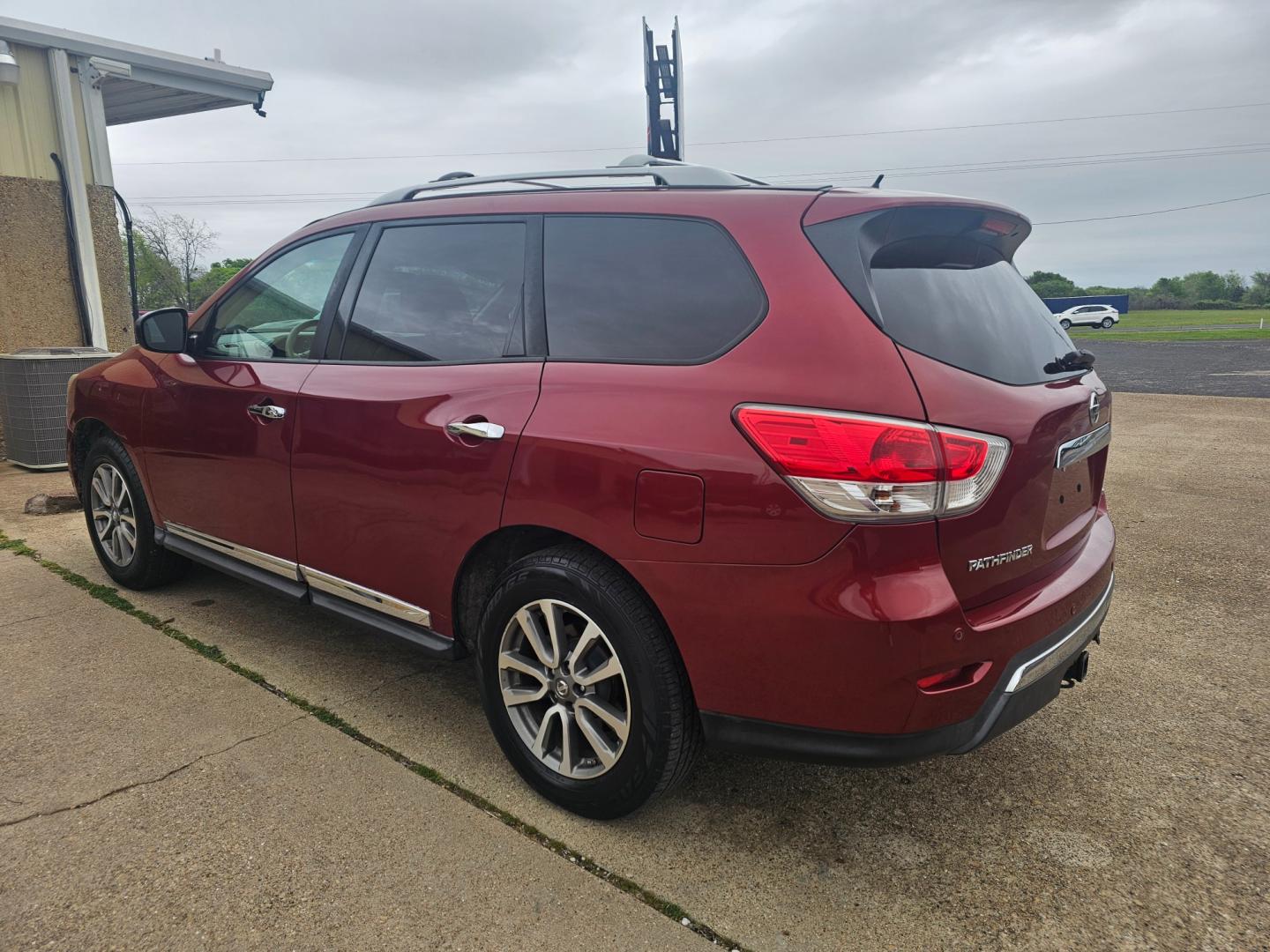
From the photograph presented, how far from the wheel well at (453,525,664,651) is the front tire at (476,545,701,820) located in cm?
8

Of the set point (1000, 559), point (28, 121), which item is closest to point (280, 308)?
point (1000, 559)

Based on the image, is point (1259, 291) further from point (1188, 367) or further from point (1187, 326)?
point (1188, 367)

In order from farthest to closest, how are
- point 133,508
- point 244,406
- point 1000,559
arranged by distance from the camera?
point 133,508 → point 244,406 → point 1000,559

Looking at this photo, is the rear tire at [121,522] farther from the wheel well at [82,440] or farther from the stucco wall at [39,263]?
the stucco wall at [39,263]

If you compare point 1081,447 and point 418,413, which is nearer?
point 1081,447

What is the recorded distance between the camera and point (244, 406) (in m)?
3.38

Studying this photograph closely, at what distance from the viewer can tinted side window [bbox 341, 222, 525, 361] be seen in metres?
2.71

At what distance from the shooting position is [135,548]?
4238mm

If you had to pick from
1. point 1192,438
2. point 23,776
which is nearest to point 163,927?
point 23,776

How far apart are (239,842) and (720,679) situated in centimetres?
139

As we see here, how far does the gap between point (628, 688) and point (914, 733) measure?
72 centimetres

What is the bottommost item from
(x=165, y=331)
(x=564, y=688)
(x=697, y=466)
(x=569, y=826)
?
(x=569, y=826)

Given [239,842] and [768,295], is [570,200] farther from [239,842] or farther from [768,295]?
[239,842]

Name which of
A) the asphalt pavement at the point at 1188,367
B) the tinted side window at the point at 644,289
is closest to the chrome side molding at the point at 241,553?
the tinted side window at the point at 644,289
